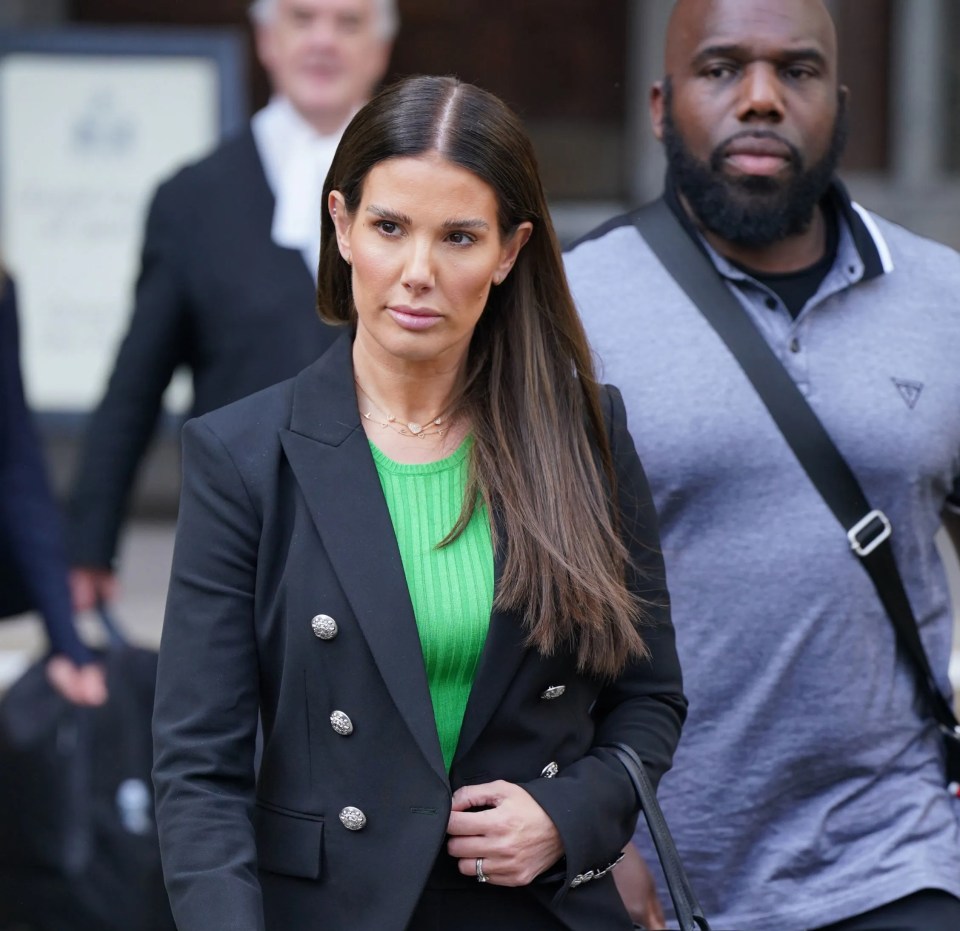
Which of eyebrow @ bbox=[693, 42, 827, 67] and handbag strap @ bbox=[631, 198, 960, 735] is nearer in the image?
handbag strap @ bbox=[631, 198, 960, 735]

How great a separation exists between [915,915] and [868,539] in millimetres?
651

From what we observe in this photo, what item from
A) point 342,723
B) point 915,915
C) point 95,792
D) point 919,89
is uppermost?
point 342,723

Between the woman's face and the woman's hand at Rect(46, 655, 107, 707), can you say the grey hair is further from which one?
the woman's face

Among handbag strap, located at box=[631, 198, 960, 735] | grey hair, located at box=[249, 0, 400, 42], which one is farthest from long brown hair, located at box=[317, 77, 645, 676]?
grey hair, located at box=[249, 0, 400, 42]

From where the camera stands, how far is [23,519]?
484 cm

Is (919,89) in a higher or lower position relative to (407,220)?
lower

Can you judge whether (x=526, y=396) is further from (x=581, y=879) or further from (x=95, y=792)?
(x=95, y=792)

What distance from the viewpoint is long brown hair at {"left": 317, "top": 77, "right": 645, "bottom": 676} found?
2.76 meters

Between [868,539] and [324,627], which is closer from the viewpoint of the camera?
[324,627]

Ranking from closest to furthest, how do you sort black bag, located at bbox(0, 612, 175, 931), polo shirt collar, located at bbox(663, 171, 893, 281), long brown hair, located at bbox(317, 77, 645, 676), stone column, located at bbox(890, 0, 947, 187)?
long brown hair, located at bbox(317, 77, 645, 676) → polo shirt collar, located at bbox(663, 171, 893, 281) → black bag, located at bbox(0, 612, 175, 931) → stone column, located at bbox(890, 0, 947, 187)

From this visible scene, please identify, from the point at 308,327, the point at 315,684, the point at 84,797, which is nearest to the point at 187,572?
the point at 315,684

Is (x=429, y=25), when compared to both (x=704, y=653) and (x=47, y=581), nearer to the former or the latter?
(x=47, y=581)

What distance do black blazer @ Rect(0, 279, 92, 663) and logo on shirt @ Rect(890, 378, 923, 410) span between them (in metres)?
2.20

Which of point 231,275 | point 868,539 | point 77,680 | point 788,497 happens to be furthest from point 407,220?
point 77,680
